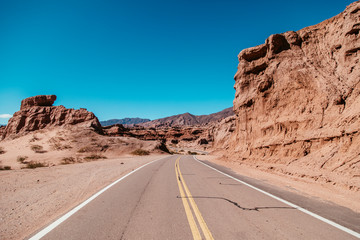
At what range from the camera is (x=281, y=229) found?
152 inches

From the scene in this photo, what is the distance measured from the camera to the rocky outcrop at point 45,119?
52.6 meters

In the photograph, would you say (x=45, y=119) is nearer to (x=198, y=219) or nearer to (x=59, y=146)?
(x=59, y=146)

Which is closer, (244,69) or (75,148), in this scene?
(244,69)

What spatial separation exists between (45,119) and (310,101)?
211ft

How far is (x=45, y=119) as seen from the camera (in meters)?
56.0

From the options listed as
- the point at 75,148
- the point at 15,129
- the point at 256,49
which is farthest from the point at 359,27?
the point at 15,129

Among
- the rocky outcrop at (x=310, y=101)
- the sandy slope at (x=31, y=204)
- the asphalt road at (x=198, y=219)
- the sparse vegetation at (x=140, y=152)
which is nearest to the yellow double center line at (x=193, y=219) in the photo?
the asphalt road at (x=198, y=219)

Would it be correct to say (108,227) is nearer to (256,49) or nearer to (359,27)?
(359,27)

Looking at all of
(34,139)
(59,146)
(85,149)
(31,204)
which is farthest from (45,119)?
(31,204)

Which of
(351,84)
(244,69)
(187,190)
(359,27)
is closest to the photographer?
(187,190)

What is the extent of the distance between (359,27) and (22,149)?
46.4m

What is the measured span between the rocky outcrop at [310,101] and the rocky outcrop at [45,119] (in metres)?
44.0

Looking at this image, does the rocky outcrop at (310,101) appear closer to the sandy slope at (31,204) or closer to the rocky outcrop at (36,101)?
the sandy slope at (31,204)

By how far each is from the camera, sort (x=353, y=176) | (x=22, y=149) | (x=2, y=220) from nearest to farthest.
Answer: (x=2, y=220) < (x=353, y=176) < (x=22, y=149)
